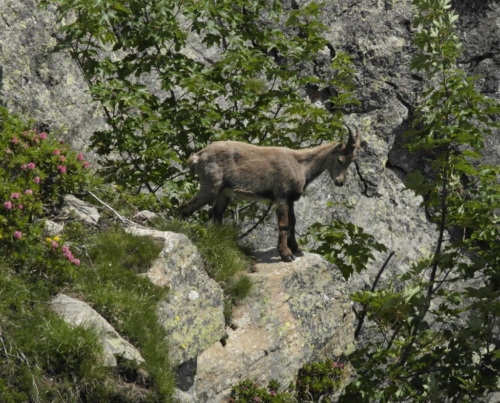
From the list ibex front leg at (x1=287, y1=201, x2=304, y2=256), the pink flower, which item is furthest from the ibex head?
the pink flower

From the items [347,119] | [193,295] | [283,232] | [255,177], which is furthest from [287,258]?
[347,119]

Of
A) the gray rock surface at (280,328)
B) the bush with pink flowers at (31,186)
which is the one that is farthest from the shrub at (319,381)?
the bush with pink flowers at (31,186)

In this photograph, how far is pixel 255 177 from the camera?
37.0 ft

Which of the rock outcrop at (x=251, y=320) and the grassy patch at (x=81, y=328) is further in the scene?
the rock outcrop at (x=251, y=320)

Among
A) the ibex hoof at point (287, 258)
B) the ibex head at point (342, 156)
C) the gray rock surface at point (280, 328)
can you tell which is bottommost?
the gray rock surface at point (280, 328)

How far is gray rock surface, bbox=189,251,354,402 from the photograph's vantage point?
9.67 m

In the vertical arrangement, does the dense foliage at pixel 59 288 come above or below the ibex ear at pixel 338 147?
below

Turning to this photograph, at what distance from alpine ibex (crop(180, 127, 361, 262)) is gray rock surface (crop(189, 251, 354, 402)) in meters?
0.41

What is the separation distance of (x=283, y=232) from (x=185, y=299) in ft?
7.25

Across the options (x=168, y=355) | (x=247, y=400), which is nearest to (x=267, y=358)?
(x=247, y=400)

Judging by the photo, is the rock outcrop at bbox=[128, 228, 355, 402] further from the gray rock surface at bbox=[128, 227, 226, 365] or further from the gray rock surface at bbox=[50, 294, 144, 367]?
the gray rock surface at bbox=[50, 294, 144, 367]

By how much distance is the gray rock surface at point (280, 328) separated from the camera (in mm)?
9672

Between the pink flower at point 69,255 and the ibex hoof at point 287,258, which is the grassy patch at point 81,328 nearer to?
the pink flower at point 69,255

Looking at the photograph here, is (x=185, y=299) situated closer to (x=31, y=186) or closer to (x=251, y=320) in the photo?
(x=251, y=320)
